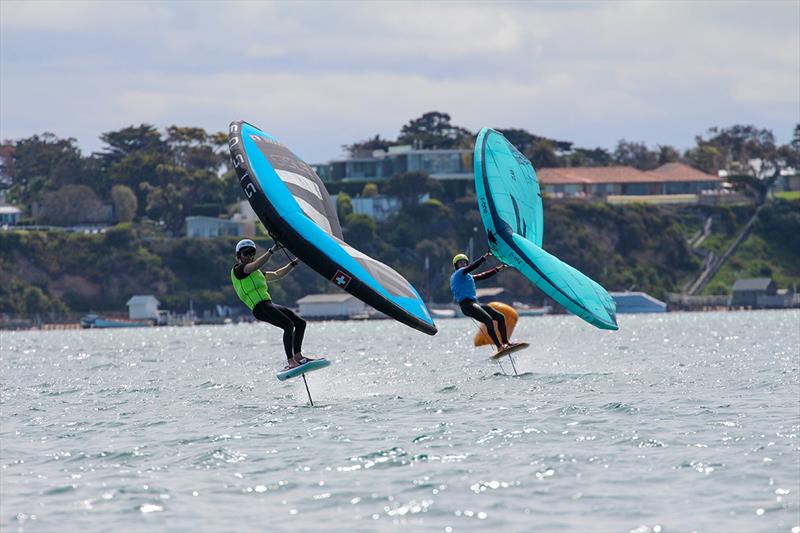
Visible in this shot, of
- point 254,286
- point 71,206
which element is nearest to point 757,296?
point 71,206

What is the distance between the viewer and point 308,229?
20.0 meters

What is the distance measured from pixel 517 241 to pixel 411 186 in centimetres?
11985

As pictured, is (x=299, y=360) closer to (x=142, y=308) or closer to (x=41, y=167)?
(x=142, y=308)

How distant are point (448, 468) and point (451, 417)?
4.43m

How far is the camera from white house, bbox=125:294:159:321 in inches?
5143

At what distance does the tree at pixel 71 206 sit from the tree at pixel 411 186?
3062 centimetres

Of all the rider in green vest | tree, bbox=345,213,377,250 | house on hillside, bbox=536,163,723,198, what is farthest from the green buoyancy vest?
house on hillside, bbox=536,163,723,198

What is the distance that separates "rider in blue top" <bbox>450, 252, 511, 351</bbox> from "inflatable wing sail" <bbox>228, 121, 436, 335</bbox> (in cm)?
359

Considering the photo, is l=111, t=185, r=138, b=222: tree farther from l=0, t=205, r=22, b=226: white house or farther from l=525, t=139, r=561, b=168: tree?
l=525, t=139, r=561, b=168: tree

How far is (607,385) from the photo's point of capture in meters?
24.6

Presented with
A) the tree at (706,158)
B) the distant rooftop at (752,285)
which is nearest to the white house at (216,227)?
the distant rooftop at (752,285)

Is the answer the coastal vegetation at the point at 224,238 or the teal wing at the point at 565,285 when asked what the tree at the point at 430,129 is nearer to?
the coastal vegetation at the point at 224,238

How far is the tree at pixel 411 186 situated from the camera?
14500cm

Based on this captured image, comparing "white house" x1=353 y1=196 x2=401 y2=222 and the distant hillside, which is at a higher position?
"white house" x1=353 y1=196 x2=401 y2=222
